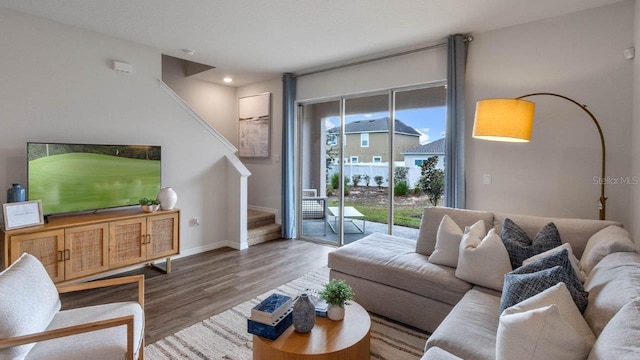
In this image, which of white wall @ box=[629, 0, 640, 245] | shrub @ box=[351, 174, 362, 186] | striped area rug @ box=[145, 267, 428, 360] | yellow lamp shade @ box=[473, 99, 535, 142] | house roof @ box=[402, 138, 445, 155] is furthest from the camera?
shrub @ box=[351, 174, 362, 186]

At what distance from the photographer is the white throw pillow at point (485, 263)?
220cm

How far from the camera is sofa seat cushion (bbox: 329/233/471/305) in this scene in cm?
236

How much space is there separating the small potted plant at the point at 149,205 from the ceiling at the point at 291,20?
6.25 ft

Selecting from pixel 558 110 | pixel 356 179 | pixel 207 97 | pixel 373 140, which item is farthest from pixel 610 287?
pixel 207 97

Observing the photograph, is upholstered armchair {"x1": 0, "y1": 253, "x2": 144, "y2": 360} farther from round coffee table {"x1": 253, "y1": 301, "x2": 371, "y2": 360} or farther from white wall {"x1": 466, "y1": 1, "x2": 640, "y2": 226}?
white wall {"x1": 466, "y1": 1, "x2": 640, "y2": 226}

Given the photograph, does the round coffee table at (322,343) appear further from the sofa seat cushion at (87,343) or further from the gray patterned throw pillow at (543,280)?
the gray patterned throw pillow at (543,280)

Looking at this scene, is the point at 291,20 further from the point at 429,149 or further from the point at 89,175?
the point at 89,175

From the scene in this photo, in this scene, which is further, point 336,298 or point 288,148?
point 288,148

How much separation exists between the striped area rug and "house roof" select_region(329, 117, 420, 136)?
8.38ft

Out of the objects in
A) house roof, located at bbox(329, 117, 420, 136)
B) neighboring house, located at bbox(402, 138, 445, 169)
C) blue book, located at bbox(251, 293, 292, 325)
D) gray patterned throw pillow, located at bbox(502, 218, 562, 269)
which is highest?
house roof, located at bbox(329, 117, 420, 136)

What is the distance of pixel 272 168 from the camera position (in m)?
5.62

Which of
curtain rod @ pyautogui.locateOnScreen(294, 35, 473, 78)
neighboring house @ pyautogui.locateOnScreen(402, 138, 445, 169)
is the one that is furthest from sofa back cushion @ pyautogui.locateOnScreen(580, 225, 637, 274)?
curtain rod @ pyautogui.locateOnScreen(294, 35, 473, 78)

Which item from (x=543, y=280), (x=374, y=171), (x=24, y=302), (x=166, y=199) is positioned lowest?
(x=24, y=302)

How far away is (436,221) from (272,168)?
3.35m
